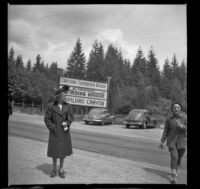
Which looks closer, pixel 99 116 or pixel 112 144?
pixel 99 116

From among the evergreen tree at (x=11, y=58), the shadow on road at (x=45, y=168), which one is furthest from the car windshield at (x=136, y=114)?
the evergreen tree at (x=11, y=58)

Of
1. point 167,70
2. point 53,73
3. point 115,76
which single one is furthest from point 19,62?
point 167,70

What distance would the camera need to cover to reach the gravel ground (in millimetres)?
5590

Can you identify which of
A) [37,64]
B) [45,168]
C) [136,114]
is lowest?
[45,168]

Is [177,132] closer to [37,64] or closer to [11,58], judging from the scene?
[37,64]

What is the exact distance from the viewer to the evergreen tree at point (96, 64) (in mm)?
6788

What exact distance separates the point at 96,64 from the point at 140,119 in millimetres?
1992

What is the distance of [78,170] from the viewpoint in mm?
5793

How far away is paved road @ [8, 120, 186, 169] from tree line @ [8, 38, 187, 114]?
94cm

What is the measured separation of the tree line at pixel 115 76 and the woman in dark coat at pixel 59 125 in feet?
4.18

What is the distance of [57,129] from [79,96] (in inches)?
73.3

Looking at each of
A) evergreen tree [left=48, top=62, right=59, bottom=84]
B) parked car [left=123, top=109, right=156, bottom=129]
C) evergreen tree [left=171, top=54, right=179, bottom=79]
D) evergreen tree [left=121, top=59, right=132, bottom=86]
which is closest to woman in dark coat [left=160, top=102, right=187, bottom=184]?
evergreen tree [left=171, top=54, right=179, bottom=79]

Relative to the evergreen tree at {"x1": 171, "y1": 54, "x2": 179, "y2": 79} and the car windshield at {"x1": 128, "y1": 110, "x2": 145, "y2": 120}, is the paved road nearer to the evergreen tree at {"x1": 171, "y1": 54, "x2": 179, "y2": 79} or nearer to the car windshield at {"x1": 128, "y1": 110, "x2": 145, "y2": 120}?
the car windshield at {"x1": 128, "y1": 110, "x2": 145, "y2": 120}
